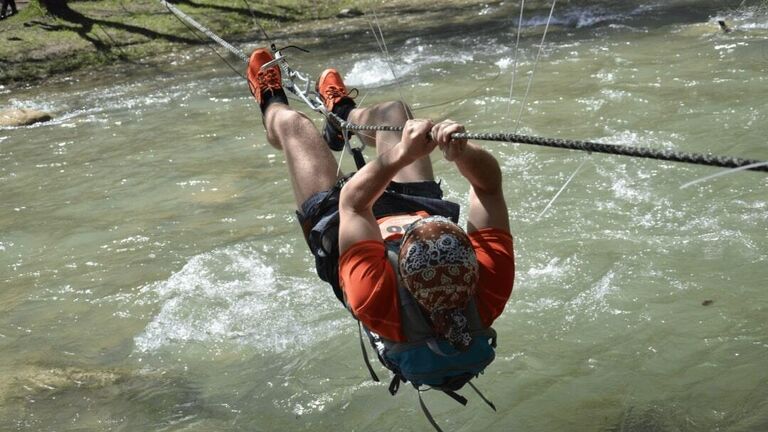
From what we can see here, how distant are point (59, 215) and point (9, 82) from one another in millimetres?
5352

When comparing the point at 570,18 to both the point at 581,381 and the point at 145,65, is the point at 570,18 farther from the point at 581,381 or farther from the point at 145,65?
the point at 581,381

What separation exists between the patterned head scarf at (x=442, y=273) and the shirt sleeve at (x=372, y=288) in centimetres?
8

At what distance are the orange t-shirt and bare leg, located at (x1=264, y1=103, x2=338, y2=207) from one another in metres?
0.57

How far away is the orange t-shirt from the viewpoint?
2850mm

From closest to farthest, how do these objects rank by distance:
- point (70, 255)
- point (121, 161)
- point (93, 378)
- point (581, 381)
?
1. point (581, 381)
2. point (93, 378)
3. point (70, 255)
4. point (121, 161)

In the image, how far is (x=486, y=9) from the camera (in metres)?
12.5

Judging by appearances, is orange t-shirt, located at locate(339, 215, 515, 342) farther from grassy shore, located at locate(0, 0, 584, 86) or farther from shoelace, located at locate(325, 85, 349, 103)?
grassy shore, located at locate(0, 0, 584, 86)

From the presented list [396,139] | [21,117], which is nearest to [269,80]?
[396,139]

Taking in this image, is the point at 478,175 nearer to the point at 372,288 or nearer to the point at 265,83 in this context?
the point at 372,288

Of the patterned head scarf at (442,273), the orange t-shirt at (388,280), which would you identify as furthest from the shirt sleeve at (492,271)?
the patterned head scarf at (442,273)

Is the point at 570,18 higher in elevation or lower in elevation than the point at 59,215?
lower

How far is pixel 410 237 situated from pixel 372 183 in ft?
0.70

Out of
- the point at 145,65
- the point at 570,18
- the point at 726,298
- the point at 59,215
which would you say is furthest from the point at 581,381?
the point at 145,65

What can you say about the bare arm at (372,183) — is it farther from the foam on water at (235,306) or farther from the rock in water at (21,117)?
the rock in water at (21,117)
